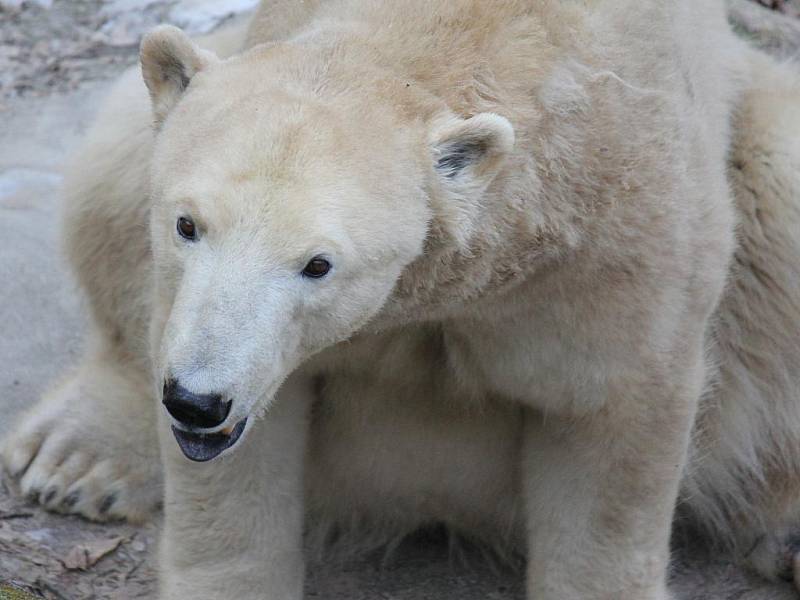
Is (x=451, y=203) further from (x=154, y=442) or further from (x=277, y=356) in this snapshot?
(x=154, y=442)

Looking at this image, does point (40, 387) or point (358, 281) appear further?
point (40, 387)

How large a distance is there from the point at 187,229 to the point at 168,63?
1.59 ft

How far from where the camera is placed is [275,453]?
131 inches

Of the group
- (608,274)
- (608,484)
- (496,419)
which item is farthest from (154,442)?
(608,274)

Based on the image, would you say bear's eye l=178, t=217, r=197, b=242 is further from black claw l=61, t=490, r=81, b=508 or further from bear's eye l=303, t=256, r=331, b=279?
black claw l=61, t=490, r=81, b=508

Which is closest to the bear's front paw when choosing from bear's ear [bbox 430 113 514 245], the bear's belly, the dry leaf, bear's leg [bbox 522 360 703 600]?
the dry leaf

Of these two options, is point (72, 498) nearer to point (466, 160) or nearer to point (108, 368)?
point (108, 368)

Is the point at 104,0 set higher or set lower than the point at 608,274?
lower

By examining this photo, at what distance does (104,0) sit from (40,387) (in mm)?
3066

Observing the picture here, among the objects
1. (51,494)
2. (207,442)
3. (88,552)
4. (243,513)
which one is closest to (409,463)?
(243,513)

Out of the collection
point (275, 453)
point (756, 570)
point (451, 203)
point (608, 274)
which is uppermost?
point (451, 203)

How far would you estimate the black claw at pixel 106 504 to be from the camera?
3945mm

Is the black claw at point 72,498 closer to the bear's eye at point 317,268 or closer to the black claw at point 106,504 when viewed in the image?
the black claw at point 106,504

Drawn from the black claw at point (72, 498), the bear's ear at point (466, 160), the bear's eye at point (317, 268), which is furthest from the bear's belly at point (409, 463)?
the bear's eye at point (317, 268)
